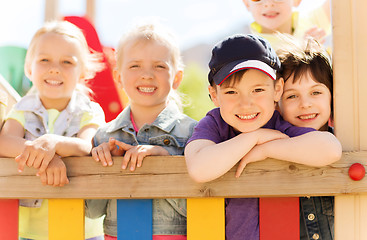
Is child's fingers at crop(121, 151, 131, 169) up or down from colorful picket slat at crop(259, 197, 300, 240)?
up

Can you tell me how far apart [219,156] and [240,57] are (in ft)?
1.10

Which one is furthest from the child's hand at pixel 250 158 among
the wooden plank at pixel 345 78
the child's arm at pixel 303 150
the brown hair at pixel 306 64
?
the brown hair at pixel 306 64

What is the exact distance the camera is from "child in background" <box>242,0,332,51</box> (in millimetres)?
2688

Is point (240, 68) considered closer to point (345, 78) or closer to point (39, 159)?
point (345, 78)

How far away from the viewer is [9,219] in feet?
4.96

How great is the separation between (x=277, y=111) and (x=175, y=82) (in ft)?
1.87

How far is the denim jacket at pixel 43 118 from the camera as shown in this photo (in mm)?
1995

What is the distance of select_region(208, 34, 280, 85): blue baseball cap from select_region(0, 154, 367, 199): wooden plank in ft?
0.96

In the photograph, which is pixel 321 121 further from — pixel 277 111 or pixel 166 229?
pixel 166 229

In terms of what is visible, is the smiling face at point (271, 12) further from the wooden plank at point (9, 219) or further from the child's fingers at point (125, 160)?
the wooden plank at point (9, 219)

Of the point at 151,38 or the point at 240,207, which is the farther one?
the point at 151,38

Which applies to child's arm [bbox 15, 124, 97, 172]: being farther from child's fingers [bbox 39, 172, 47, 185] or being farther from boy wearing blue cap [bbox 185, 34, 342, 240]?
boy wearing blue cap [bbox 185, 34, 342, 240]

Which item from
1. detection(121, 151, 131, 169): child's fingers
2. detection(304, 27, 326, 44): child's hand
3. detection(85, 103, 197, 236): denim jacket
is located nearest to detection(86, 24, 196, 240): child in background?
detection(85, 103, 197, 236): denim jacket

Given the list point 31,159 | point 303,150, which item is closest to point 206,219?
point 303,150
